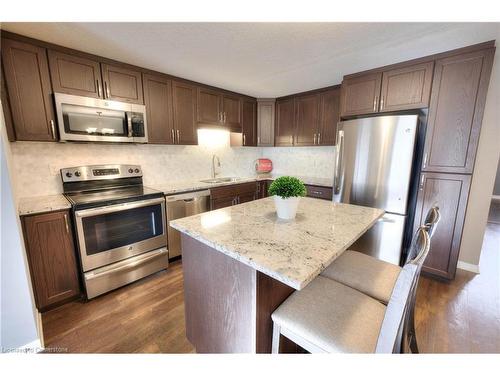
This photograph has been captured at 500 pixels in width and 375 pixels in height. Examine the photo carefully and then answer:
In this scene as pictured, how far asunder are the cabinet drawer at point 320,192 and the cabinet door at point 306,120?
76 centimetres

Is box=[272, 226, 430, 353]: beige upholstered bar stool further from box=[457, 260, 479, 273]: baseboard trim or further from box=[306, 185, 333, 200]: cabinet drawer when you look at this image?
box=[457, 260, 479, 273]: baseboard trim

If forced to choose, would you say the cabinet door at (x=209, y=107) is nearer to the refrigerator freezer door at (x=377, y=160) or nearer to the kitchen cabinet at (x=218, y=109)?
the kitchen cabinet at (x=218, y=109)

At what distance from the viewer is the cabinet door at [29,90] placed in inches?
67.2

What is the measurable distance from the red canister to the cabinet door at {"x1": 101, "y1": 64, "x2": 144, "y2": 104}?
2.30 m

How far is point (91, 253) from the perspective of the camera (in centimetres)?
191

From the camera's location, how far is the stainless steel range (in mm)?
1885

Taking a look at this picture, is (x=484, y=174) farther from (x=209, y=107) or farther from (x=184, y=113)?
(x=184, y=113)

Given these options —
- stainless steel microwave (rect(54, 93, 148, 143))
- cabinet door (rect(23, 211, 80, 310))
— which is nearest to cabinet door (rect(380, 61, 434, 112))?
stainless steel microwave (rect(54, 93, 148, 143))

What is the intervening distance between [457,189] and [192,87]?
10.6 feet

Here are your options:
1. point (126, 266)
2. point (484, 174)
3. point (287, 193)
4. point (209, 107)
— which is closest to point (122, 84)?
point (209, 107)

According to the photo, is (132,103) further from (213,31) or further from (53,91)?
(213,31)

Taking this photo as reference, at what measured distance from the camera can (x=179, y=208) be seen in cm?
251

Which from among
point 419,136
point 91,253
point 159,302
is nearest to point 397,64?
point 419,136

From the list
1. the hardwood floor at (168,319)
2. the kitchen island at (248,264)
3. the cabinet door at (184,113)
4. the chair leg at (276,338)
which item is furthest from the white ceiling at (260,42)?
the hardwood floor at (168,319)
